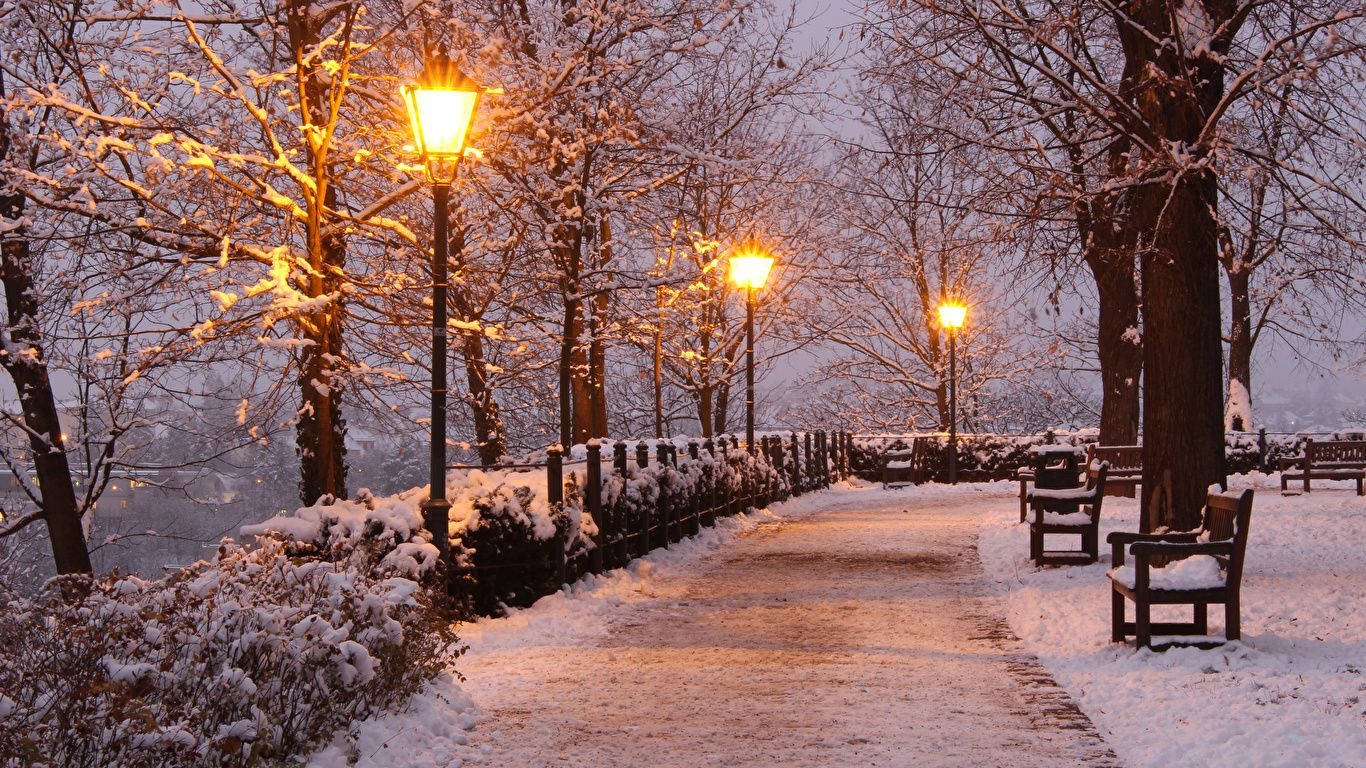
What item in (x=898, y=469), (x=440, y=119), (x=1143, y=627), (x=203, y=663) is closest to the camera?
(x=203, y=663)

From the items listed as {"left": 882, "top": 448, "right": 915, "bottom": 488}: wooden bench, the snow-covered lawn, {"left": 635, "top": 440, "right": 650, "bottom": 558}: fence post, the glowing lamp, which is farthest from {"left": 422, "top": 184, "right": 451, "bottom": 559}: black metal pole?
{"left": 882, "top": 448, "right": 915, "bottom": 488}: wooden bench

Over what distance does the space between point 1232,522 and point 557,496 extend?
6.16 m

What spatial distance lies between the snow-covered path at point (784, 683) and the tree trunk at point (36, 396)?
7.63 meters

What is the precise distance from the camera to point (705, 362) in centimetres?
3550

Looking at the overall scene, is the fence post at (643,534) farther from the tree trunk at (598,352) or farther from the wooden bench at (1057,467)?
the tree trunk at (598,352)

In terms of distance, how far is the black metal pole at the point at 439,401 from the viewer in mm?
9414

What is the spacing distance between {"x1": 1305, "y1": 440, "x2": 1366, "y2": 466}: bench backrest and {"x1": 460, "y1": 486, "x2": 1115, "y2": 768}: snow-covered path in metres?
13.2

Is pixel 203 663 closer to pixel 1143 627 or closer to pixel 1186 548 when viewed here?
pixel 1143 627

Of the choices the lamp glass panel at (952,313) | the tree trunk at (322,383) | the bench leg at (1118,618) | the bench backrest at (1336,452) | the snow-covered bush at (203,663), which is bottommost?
the bench leg at (1118,618)

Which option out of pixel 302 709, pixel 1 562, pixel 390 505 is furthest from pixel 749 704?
pixel 1 562

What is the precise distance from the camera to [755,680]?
8328mm

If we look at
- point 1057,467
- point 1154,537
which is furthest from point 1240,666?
point 1057,467

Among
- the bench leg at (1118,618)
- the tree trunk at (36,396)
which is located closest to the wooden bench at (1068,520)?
the bench leg at (1118,618)

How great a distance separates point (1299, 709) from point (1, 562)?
2850 cm
